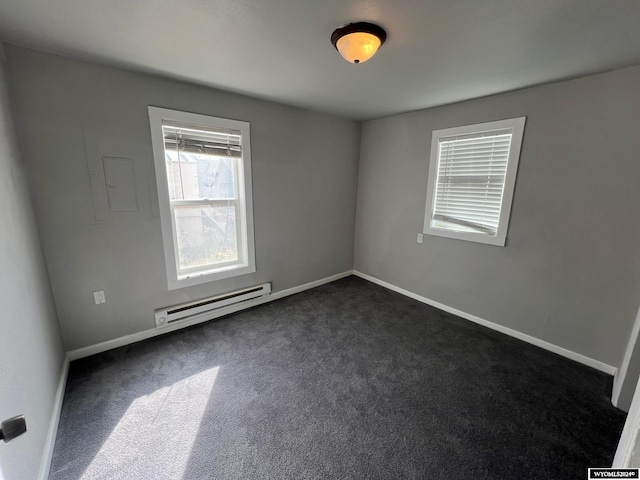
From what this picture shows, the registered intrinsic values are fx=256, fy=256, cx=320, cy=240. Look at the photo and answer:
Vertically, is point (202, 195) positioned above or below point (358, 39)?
below

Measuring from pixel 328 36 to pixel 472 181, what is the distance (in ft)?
6.72

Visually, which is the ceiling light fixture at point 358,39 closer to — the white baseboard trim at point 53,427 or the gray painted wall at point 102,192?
the gray painted wall at point 102,192

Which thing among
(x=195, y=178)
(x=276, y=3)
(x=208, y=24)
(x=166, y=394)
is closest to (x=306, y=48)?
(x=276, y=3)

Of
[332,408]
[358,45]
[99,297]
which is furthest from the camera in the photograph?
[99,297]

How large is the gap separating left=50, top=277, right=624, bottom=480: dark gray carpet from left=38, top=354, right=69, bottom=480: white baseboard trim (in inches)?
1.7

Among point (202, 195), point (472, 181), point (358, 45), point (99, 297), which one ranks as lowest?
point (99, 297)

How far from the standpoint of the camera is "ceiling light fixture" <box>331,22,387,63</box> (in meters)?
1.38

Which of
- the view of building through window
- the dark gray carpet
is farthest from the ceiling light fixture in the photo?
the dark gray carpet

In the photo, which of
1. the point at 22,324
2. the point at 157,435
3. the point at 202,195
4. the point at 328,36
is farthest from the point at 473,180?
the point at 22,324

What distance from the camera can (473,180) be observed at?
106 inches

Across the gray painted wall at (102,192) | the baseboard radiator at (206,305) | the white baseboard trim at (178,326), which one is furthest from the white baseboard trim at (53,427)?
the baseboard radiator at (206,305)

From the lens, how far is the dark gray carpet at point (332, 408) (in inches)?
54.1

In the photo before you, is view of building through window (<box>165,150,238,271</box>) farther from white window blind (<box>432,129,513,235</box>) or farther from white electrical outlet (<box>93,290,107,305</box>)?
white window blind (<box>432,129,513,235</box>)

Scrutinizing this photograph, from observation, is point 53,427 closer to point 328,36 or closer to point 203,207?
point 203,207
